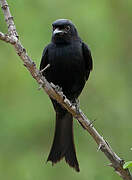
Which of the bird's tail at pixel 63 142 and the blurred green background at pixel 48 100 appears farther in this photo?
the blurred green background at pixel 48 100

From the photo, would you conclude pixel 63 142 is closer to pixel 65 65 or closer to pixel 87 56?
pixel 65 65

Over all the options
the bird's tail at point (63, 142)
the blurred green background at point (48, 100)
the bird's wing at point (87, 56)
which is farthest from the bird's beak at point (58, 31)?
the blurred green background at point (48, 100)

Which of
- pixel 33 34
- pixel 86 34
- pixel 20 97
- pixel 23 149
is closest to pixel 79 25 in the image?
pixel 86 34

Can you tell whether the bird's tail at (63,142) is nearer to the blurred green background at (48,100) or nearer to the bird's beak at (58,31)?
the bird's beak at (58,31)

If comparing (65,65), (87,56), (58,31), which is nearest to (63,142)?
(65,65)

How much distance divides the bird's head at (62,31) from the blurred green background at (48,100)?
121cm

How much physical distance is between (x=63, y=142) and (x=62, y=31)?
1038 millimetres

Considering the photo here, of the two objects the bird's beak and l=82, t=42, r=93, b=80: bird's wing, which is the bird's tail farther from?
the bird's beak

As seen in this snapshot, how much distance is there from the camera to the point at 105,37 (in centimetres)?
669

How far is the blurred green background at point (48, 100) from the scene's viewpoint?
20.5 feet

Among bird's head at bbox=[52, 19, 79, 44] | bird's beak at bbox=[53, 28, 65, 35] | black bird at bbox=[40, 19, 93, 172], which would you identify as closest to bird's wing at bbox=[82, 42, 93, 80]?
black bird at bbox=[40, 19, 93, 172]

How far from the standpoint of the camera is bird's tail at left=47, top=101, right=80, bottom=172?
471 centimetres

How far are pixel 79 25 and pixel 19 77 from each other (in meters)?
1.01

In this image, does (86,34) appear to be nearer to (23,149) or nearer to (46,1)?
(46,1)
